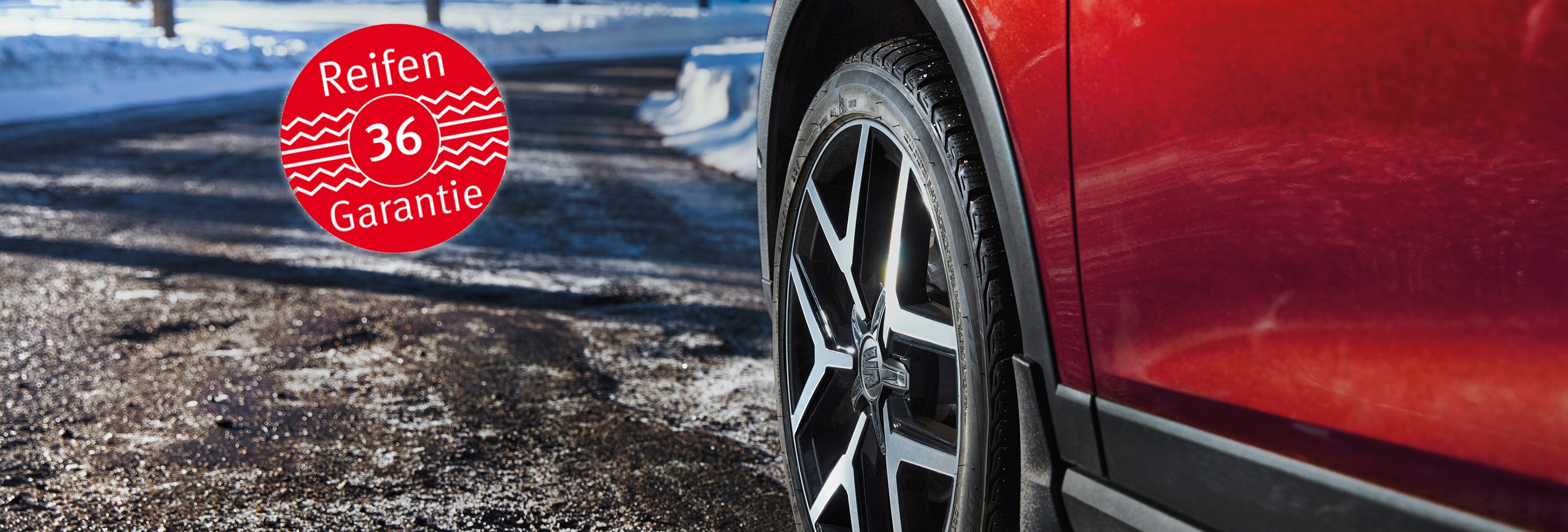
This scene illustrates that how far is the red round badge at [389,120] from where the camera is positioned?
3.70 m

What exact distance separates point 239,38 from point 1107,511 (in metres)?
28.3

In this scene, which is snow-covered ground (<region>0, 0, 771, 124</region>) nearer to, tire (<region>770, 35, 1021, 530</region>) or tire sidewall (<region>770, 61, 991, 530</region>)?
tire (<region>770, 35, 1021, 530</region>)

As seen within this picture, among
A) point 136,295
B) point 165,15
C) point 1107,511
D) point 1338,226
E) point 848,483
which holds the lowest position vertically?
point 136,295

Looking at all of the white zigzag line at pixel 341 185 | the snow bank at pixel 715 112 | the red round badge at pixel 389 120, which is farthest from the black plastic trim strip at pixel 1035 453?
the snow bank at pixel 715 112

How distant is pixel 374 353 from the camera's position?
373 centimetres

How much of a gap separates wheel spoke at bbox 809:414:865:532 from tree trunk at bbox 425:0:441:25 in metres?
36.6

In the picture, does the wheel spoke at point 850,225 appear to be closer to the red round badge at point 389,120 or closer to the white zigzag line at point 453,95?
the red round badge at point 389,120

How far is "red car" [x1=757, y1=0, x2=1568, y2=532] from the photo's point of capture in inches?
35.2

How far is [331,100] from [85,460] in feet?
5.01

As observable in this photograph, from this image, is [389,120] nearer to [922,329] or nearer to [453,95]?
[453,95]

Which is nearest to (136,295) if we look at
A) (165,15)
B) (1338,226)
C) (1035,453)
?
(1035,453)

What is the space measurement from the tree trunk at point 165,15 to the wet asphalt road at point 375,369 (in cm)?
2311

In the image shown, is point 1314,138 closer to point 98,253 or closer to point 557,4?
point 98,253

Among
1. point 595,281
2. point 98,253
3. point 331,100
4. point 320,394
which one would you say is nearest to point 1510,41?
point 320,394
